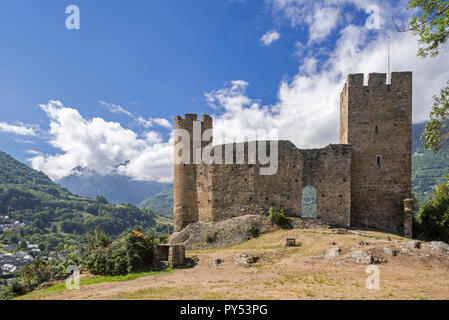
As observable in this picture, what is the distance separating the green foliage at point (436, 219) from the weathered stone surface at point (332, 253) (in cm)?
1134

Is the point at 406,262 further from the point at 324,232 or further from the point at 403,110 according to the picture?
the point at 403,110

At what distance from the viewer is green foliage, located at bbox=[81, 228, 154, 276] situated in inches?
684

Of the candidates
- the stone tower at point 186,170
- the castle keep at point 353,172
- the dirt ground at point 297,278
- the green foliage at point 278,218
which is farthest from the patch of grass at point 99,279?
the stone tower at point 186,170

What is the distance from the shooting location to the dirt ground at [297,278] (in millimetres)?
9891

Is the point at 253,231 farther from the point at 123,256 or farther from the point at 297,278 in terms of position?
the point at 123,256

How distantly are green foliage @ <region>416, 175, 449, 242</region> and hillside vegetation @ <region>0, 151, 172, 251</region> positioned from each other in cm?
10766

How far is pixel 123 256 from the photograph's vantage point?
1764 centimetres

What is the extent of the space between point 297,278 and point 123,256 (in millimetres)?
11504

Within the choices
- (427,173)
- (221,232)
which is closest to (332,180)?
(221,232)

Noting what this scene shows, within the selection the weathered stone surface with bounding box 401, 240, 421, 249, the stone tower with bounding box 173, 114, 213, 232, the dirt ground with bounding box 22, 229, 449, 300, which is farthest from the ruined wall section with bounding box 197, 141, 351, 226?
the weathered stone surface with bounding box 401, 240, 421, 249

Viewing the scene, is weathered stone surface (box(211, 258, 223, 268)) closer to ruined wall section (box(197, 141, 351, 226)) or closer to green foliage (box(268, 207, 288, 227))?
green foliage (box(268, 207, 288, 227))

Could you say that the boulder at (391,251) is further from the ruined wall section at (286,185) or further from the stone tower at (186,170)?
the stone tower at (186,170)
